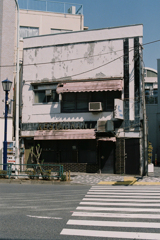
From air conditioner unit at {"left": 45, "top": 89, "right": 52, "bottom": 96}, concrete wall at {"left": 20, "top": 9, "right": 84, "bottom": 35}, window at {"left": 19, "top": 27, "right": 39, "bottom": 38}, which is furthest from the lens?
concrete wall at {"left": 20, "top": 9, "right": 84, "bottom": 35}

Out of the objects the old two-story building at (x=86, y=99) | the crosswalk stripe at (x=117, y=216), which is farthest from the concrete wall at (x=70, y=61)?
the crosswalk stripe at (x=117, y=216)

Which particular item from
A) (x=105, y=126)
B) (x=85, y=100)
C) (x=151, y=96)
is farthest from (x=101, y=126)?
(x=151, y=96)

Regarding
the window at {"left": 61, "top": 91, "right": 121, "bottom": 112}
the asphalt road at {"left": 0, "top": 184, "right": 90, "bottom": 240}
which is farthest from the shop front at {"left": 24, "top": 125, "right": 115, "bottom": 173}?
the asphalt road at {"left": 0, "top": 184, "right": 90, "bottom": 240}

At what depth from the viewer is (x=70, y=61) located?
2225 cm

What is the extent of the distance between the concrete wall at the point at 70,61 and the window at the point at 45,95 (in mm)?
381

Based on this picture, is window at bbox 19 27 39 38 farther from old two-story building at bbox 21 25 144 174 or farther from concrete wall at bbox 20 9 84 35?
old two-story building at bbox 21 25 144 174

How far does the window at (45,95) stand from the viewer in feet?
73.4

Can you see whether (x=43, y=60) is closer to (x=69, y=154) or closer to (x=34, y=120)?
(x=34, y=120)

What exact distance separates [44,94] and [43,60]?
2.62m

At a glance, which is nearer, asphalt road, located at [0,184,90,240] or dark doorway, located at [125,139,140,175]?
asphalt road, located at [0,184,90,240]

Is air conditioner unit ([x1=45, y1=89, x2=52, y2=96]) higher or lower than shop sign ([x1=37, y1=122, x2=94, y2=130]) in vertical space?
higher

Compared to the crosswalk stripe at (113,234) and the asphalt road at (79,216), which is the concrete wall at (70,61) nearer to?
the asphalt road at (79,216)

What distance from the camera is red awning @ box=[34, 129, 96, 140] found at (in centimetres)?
2061

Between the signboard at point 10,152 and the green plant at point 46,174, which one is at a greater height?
the signboard at point 10,152
